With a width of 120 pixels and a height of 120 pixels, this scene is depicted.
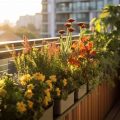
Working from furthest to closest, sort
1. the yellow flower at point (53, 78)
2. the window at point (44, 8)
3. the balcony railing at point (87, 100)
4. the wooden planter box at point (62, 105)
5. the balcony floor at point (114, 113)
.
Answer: the window at point (44, 8), the balcony floor at point (114, 113), the balcony railing at point (87, 100), the wooden planter box at point (62, 105), the yellow flower at point (53, 78)

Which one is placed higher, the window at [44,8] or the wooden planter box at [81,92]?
the window at [44,8]

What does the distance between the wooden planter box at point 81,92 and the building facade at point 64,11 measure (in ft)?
136

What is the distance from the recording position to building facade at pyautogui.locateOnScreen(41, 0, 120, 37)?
45.8 meters

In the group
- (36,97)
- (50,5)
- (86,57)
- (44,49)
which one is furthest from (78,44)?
(50,5)

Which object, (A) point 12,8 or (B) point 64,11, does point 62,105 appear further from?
(B) point 64,11

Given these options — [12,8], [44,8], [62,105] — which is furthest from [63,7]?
[62,105]

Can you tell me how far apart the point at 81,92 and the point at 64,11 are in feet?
150

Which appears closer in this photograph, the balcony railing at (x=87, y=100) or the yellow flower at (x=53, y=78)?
the yellow flower at (x=53, y=78)

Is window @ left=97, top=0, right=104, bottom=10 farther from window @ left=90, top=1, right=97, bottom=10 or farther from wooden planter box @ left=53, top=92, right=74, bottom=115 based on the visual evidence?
wooden planter box @ left=53, top=92, right=74, bottom=115

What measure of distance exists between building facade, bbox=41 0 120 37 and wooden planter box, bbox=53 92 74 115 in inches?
1651

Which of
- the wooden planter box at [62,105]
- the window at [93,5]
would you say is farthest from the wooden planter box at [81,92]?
the window at [93,5]

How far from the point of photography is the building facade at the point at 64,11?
45844mm

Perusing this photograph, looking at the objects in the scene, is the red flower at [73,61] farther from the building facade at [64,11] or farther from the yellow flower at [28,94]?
the building facade at [64,11]

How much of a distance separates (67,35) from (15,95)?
138cm
